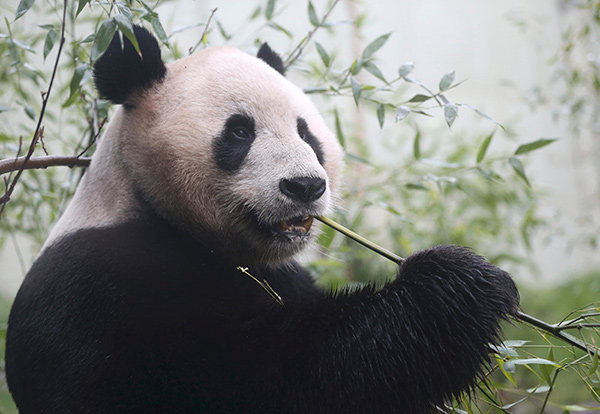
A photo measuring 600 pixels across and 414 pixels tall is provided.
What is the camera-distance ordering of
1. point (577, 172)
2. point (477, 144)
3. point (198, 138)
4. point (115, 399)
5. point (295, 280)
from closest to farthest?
1. point (115, 399)
2. point (198, 138)
3. point (295, 280)
4. point (477, 144)
5. point (577, 172)

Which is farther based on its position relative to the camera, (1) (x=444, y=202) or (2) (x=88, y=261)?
(1) (x=444, y=202)

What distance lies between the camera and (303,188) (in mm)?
1871

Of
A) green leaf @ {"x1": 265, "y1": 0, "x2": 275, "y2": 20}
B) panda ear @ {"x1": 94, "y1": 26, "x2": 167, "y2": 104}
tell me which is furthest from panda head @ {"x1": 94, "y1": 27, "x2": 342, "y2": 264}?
green leaf @ {"x1": 265, "y1": 0, "x2": 275, "y2": 20}

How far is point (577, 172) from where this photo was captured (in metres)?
10.5

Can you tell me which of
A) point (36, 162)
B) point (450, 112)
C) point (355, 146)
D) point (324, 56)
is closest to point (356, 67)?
point (324, 56)

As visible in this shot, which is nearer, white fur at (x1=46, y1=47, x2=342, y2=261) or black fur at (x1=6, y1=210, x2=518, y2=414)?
black fur at (x1=6, y1=210, x2=518, y2=414)

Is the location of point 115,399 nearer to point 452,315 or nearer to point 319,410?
point 319,410

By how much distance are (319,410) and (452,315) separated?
20.4 inches

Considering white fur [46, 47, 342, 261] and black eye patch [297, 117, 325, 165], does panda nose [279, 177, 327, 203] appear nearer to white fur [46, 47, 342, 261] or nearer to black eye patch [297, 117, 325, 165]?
white fur [46, 47, 342, 261]

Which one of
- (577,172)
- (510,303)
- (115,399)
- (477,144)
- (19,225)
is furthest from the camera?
(577,172)

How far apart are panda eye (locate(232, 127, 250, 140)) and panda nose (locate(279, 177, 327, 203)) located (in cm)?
28

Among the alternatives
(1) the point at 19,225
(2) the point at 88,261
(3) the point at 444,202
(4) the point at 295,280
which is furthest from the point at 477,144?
(2) the point at 88,261

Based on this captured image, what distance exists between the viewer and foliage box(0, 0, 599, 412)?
221 centimetres

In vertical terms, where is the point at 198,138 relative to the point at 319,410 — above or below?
above
